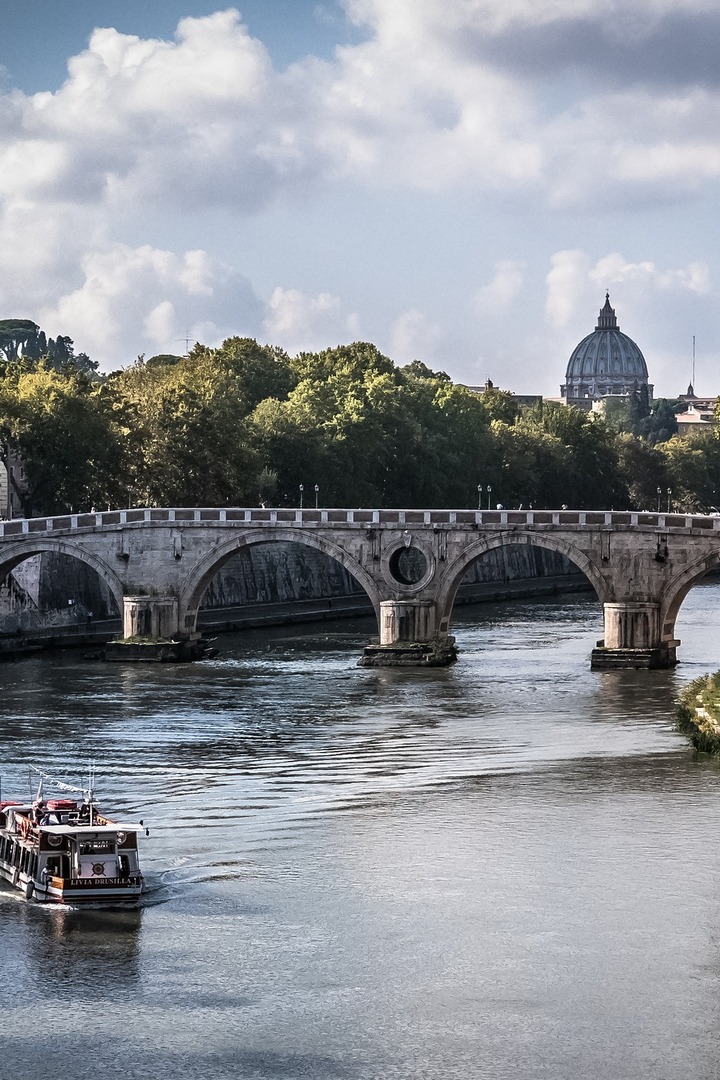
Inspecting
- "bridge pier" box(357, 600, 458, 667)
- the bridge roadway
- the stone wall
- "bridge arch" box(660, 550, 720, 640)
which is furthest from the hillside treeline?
Result: "bridge arch" box(660, 550, 720, 640)

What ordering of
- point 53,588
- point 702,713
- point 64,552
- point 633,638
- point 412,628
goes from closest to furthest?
point 702,713, point 633,638, point 412,628, point 64,552, point 53,588

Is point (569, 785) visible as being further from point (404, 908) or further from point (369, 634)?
point (369, 634)

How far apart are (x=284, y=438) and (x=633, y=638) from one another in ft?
121

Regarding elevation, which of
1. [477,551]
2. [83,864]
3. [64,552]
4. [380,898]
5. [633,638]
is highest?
[64,552]

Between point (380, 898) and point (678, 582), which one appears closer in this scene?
point (380, 898)

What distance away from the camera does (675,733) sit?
60812mm

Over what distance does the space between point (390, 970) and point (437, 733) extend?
80.5 feet

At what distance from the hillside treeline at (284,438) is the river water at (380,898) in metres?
25.5

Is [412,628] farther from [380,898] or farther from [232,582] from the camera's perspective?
[380,898]

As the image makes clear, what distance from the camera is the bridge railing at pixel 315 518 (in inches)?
3248

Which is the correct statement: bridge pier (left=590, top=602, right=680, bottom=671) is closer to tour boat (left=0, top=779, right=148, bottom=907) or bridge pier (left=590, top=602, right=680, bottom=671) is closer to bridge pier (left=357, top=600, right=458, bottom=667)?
bridge pier (left=357, top=600, right=458, bottom=667)

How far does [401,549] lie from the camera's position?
83.9 metres

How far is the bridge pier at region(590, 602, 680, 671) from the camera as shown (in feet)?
255

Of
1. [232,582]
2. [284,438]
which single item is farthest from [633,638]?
[284,438]
